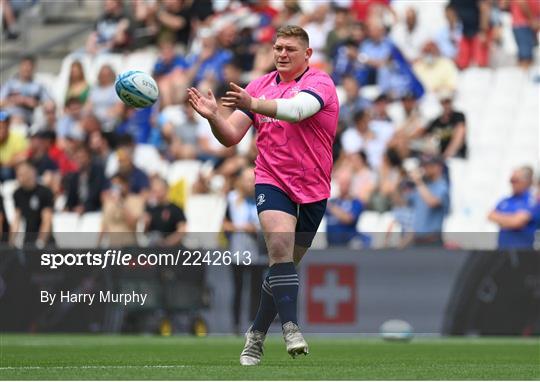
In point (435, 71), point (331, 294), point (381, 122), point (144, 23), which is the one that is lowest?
point (331, 294)

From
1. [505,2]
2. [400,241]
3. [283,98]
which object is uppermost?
[505,2]

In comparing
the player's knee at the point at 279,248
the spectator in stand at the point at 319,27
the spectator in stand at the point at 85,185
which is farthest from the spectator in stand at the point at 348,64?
the player's knee at the point at 279,248

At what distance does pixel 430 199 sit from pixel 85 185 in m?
5.94

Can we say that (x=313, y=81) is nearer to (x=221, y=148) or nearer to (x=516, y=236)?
(x=516, y=236)

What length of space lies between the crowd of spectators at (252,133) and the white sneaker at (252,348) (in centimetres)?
756

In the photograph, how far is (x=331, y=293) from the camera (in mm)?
17188

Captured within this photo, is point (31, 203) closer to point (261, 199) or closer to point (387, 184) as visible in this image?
Answer: point (387, 184)

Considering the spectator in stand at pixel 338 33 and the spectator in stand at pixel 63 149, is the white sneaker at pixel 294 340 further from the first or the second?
the spectator in stand at pixel 63 149

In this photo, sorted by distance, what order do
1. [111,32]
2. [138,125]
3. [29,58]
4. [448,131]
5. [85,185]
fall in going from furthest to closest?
[111,32], [29,58], [138,125], [85,185], [448,131]

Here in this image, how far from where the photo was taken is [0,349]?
13.4 meters

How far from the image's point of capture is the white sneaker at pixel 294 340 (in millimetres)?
9406

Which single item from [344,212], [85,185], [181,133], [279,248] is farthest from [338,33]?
[279,248]

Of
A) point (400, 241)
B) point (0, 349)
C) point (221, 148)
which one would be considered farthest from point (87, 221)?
point (0, 349)

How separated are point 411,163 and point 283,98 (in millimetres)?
10600
